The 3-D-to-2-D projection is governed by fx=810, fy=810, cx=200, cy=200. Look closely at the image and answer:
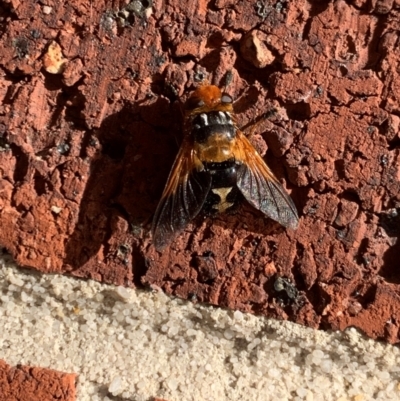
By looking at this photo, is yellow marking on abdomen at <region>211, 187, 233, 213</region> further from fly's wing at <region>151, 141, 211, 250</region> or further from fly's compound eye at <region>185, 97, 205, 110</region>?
fly's compound eye at <region>185, 97, 205, 110</region>

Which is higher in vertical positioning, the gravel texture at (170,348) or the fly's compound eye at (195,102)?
the fly's compound eye at (195,102)

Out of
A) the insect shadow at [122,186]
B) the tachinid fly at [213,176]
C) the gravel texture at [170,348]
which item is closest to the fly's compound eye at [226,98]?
the tachinid fly at [213,176]

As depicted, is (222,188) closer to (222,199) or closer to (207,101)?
(222,199)

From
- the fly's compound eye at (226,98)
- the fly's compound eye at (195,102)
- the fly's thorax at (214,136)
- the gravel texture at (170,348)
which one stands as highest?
the fly's compound eye at (226,98)

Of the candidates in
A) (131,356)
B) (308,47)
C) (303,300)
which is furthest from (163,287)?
(308,47)

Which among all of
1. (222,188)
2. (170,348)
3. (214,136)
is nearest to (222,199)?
(222,188)

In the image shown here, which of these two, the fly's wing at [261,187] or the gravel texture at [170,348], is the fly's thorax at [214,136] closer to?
the fly's wing at [261,187]

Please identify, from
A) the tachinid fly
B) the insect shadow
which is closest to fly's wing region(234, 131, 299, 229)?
the tachinid fly
